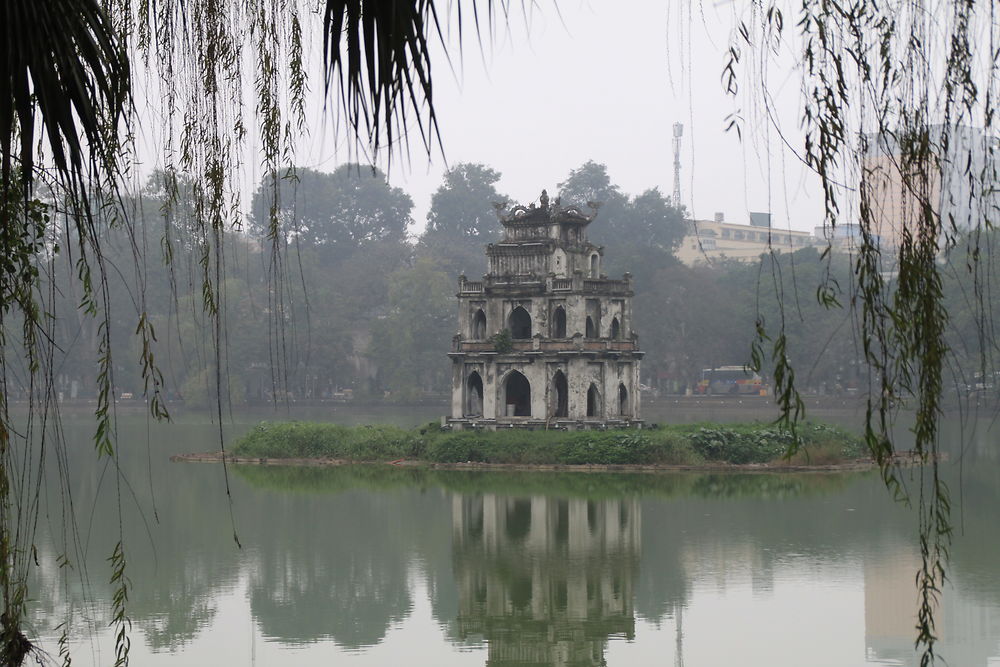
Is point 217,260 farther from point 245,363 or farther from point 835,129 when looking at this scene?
point 245,363

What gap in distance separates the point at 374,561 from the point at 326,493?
26.7 feet

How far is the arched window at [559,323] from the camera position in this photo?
35656mm

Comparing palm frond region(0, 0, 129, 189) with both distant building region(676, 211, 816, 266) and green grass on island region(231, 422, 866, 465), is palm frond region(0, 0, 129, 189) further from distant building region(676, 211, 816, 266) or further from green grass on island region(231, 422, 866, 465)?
distant building region(676, 211, 816, 266)

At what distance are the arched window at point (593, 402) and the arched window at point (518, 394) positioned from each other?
1791mm

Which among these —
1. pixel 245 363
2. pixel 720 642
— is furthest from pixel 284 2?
pixel 245 363

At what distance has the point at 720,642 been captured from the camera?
14.0 meters

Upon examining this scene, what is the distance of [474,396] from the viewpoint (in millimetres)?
36250

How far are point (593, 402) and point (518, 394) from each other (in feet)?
7.91

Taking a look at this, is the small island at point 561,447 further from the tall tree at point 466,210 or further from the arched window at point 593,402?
the tall tree at point 466,210

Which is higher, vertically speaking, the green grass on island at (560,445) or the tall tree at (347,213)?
the tall tree at (347,213)

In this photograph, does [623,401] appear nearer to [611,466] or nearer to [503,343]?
[503,343]

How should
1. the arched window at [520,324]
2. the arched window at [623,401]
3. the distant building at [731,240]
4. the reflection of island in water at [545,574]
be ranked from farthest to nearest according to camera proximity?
the distant building at [731,240]
the arched window at [520,324]
the arched window at [623,401]
the reflection of island in water at [545,574]

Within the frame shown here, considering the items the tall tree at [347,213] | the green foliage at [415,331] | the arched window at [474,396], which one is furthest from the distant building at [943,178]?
the tall tree at [347,213]

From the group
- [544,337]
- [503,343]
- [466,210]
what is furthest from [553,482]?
[466,210]
